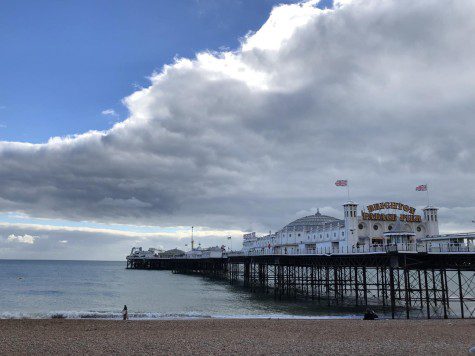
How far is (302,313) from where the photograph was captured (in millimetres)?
36375

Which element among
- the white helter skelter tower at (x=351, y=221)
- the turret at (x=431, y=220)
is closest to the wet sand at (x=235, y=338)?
the white helter skelter tower at (x=351, y=221)

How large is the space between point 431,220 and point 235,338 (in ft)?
123

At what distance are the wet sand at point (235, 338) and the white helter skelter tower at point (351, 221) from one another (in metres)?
22.9

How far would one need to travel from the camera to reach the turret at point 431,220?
50.6 m

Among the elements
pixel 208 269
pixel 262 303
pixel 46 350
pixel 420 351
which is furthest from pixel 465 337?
pixel 208 269

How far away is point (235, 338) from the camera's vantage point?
2077 centimetres

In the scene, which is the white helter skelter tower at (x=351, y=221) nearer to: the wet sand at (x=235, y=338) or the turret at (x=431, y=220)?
the turret at (x=431, y=220)

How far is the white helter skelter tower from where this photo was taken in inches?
1956

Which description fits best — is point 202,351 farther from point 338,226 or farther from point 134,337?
point 338,226

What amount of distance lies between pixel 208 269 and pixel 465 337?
86763mm

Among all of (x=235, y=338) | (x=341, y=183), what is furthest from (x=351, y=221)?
(x=235, y=338)

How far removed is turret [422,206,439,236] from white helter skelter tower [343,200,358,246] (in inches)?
327

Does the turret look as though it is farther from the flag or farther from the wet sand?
the wet sand

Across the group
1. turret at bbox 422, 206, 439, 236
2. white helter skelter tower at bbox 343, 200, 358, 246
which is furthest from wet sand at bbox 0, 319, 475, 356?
turret at bbox 422, 206, 439, 236
